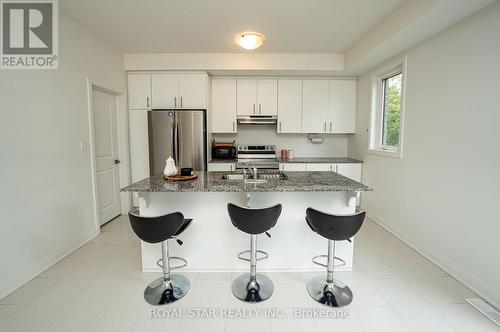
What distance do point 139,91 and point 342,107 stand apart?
362 centimetres

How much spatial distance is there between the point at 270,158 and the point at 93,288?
126 inches

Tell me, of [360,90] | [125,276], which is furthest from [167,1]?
[360,90]

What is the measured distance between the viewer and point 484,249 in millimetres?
2006

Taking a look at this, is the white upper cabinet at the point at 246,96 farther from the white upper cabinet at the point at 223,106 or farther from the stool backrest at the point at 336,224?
the stool backrest at the point at 336,224

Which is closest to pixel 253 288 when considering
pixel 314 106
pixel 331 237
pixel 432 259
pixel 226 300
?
pixel 226 300

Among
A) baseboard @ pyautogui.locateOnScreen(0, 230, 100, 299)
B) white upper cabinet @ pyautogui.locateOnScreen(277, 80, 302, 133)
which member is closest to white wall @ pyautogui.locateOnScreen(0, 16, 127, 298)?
baseboard @ pyautogui.locateOnScreen(0, 230, 100, 299)

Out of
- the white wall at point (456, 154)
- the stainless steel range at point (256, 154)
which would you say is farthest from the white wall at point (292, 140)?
the white wall at point (456, 154)

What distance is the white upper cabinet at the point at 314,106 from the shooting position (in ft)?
14.5

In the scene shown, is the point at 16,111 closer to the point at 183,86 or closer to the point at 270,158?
the point at 183,86

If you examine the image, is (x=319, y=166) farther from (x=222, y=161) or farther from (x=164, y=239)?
(x=164, y=239)

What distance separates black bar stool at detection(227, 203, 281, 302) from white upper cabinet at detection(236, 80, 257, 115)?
280 cm

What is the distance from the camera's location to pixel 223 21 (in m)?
2.78

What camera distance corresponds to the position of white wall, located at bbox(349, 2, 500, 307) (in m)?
1.96

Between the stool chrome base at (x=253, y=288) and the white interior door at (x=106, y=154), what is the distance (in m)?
2.41
